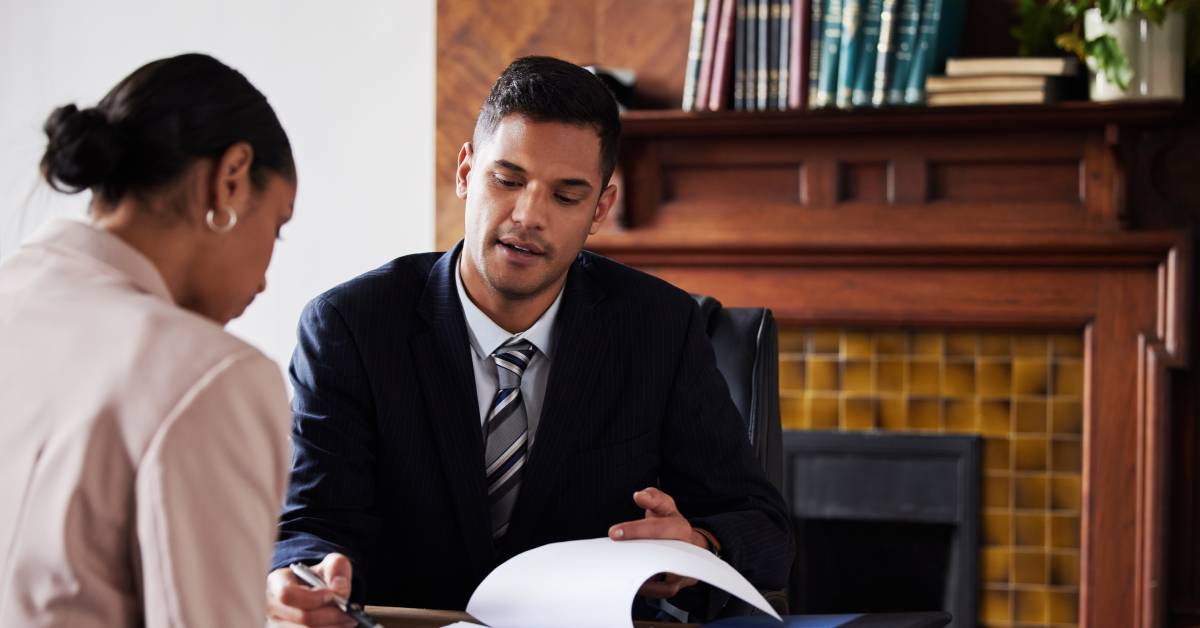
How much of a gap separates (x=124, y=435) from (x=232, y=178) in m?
0.23

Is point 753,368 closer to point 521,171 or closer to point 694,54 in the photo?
point 521,171

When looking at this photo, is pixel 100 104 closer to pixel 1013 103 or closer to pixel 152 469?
pixel 152 469

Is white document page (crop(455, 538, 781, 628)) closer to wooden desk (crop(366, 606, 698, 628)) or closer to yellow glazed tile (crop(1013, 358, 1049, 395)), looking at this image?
wooden desk (crop(366, 606, 698, 628))

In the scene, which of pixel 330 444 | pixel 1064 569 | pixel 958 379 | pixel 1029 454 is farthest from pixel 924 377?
pixel 330 444

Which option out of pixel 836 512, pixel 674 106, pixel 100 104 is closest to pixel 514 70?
pixel 100 104

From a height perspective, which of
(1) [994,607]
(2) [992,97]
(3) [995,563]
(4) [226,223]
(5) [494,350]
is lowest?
(1) [994,607]

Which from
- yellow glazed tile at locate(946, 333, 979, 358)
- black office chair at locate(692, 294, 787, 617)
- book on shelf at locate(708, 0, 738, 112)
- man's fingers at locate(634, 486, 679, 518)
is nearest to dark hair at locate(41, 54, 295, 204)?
man's fingers at locate(634, 486, 679, 518)

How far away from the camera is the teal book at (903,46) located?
8.71ft

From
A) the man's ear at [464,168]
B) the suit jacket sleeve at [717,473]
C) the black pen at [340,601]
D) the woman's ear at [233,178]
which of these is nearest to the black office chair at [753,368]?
the suit jacket sleeve at [717,473]

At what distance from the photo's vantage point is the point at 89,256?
31.6 inches

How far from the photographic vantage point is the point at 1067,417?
279 cm

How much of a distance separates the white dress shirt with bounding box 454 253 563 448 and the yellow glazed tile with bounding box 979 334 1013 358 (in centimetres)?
156

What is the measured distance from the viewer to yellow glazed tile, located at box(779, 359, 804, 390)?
115 inches

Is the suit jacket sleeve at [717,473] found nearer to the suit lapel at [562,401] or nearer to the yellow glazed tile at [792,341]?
the suit lapel at [562,401]
